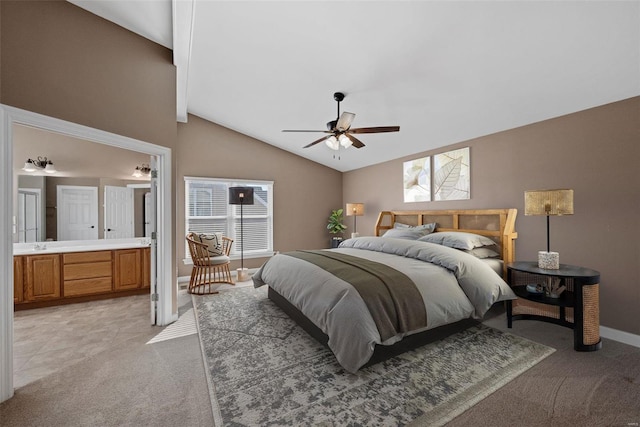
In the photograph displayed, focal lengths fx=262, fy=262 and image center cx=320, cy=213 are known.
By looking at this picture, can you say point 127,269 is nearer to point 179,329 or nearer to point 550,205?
point 179,329

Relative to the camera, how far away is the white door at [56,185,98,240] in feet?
13.5

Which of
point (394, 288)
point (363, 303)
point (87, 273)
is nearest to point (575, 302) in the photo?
point (394, 288)

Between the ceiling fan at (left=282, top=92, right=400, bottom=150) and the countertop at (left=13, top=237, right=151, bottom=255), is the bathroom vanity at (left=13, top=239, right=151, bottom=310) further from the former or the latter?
the ceiling fan at (left=282, top=92, right=400, bottom=150)

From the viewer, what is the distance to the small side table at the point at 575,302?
2365mm

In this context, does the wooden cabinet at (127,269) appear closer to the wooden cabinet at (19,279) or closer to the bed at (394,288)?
the wooden cabinet at (19,279)

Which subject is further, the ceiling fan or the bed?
the ceiling fan

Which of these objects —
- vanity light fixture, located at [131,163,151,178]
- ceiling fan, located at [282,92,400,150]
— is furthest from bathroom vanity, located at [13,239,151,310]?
ceiling fan, located at [282,92,400,150]

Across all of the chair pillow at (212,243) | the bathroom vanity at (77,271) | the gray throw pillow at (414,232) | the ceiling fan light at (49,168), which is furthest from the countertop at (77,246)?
the gray throw pillow at (414,232)

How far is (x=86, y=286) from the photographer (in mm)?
3799

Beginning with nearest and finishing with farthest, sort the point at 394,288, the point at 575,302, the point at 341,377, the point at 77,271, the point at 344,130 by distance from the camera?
the point at 341,377, the point at 394,288, the point at 575,302, the point at 344,130, the point at 77,271

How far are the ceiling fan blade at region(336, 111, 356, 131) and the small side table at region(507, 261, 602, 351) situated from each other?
2.39 m

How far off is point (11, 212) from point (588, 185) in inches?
205

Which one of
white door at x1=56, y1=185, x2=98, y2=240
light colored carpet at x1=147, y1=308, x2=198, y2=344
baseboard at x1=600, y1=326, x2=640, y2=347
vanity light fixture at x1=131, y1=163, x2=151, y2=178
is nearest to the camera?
baseboard at x1=600, y1=326, x2=640, y2=347

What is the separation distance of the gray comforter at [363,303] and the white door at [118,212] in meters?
2.99
